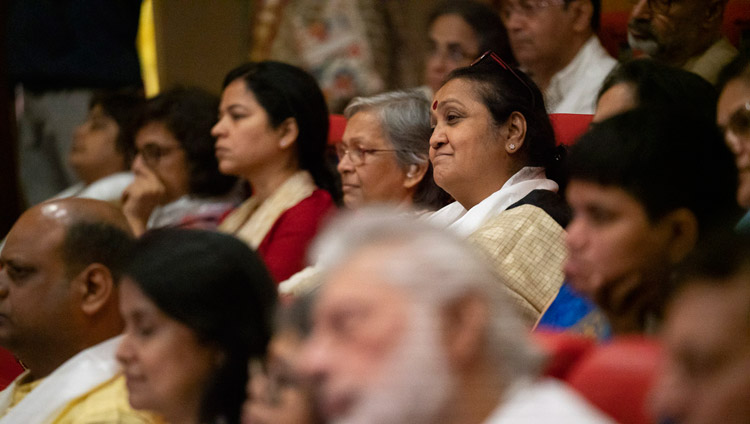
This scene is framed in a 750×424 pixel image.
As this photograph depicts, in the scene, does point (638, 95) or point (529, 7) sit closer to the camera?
point (638, 95)

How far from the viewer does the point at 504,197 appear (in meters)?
2.60

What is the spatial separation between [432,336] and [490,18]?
2696 mm

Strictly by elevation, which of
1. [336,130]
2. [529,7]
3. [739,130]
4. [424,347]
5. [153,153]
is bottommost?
[336,130]

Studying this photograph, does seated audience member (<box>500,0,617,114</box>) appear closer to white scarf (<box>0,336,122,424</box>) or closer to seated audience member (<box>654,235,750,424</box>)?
white scarf (<box>0,336,122,424</box>)

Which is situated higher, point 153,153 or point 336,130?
point 153,153

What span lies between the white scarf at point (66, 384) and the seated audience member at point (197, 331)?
0.39 m

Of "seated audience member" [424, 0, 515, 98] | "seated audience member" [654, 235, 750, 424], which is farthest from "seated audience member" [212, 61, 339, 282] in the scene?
"seated audience member" [654, 235, 750, 424]

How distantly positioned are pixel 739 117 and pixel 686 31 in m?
1.09

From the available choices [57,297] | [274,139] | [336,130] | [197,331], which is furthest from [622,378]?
[336,130]

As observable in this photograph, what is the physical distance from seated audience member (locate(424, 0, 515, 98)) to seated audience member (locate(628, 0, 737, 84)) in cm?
70

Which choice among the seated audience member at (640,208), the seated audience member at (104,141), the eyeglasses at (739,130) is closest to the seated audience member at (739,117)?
the eyeglasses at (739,130)

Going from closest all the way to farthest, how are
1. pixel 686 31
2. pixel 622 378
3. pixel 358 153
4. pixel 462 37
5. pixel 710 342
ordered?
pixel 710 342, pixel 622 378, pixel 686 31, pixel 358 153, pixel 462 37

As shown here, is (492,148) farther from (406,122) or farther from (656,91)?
(406,122)

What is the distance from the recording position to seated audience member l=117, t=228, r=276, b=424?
177cm
